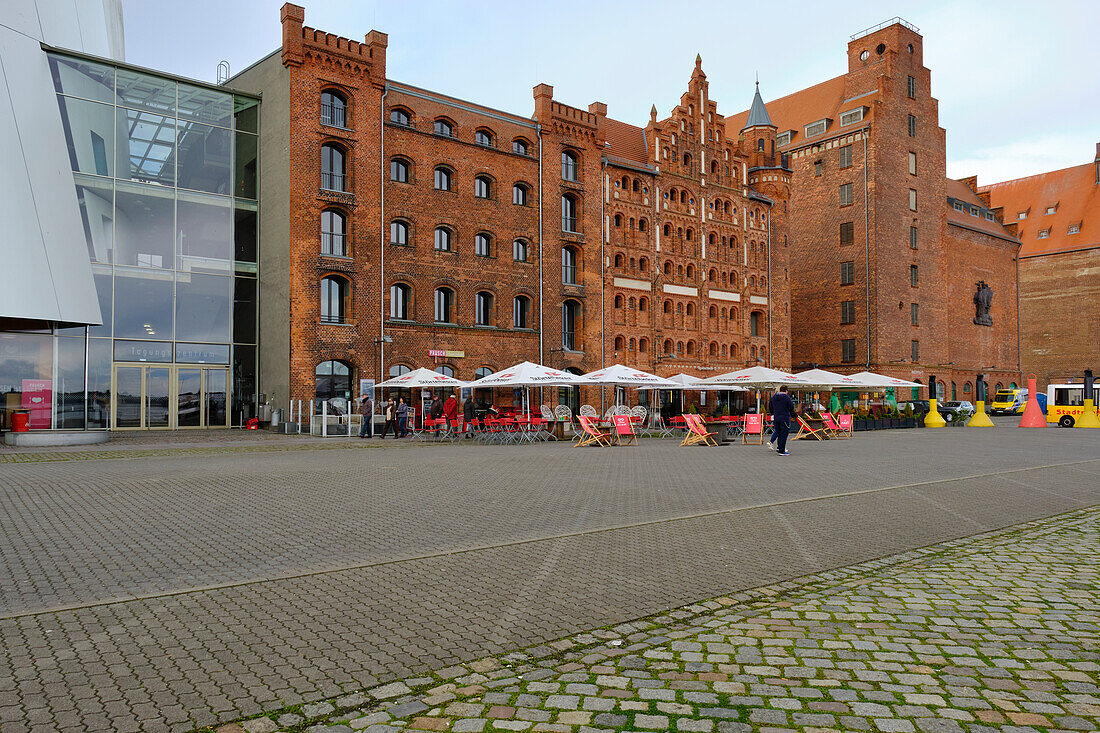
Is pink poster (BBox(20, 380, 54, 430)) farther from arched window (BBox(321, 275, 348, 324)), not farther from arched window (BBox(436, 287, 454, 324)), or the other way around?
arched window (BBox(436, 287, 454, 324))

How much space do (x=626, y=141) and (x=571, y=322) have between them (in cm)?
1168

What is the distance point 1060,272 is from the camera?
70.0 meters

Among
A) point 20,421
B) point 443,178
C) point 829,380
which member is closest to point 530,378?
point 829,380

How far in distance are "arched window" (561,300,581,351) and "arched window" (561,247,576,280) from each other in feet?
3.51

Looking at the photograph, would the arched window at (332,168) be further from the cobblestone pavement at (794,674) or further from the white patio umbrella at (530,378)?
the cobblestone pavement at (794,674)

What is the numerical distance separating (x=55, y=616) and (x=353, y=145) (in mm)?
29613

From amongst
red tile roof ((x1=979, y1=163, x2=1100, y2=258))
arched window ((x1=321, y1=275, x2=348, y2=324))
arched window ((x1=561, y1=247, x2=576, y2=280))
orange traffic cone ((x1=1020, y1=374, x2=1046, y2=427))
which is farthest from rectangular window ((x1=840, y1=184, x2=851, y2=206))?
arched window ((x1=321, y1=275, x2=348, y2=324))

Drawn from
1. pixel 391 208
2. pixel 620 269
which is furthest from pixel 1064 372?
pixel 391 208

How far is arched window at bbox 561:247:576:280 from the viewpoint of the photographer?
3975 cm

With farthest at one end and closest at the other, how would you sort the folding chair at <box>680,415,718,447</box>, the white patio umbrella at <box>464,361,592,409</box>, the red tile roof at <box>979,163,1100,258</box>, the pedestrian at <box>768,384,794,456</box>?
the red tile roof at <box>979,163,1100,258</box> → the white patio umbrella at <box>464,361,592,409</box> → the folding chair at <box>680,415,718,447</box> → the pedestrian at <box>768,384,794,456</box>

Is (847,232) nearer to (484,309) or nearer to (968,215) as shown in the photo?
(968,215)

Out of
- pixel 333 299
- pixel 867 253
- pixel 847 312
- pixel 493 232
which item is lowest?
pixel 333 299

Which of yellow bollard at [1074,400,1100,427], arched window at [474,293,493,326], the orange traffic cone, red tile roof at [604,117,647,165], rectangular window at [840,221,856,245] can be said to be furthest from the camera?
rectangular window at [840,221,856,245]

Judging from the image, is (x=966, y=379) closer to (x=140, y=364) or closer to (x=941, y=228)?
(x=941, y=228)
